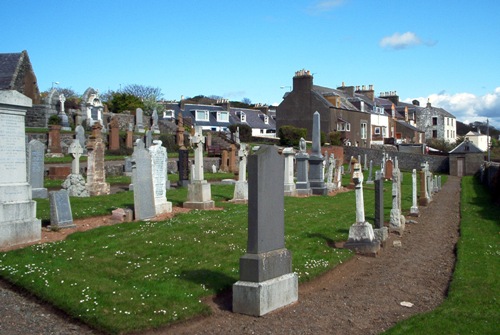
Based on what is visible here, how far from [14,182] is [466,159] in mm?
52502

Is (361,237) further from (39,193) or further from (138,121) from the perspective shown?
(138,121)

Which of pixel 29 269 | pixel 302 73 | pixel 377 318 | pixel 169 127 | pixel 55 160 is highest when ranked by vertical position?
pixel 302 73

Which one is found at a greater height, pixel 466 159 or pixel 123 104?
pixel 123 104

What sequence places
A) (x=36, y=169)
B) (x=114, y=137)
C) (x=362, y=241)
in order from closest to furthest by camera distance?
(x=362, y=241) → (x=36, y=169) → (x=114, y=137)

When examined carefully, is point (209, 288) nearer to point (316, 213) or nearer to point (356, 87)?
point (316, 213)

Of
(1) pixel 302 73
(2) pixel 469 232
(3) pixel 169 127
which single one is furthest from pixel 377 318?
(1) pixel 302 73

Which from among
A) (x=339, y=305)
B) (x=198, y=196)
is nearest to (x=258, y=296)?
(x=339, y=305)

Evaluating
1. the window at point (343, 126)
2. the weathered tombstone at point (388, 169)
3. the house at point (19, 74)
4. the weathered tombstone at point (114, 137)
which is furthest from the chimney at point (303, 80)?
the weathered tombstone at point (114, 137)

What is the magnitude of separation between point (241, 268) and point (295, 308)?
117 centimetres

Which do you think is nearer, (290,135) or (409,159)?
(409,159)

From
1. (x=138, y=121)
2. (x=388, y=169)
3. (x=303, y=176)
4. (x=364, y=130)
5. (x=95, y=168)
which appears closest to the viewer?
(x=95, y=168)

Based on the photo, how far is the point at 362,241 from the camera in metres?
12.5

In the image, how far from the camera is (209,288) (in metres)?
Answer: 8.52

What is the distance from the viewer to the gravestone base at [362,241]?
12.4m
